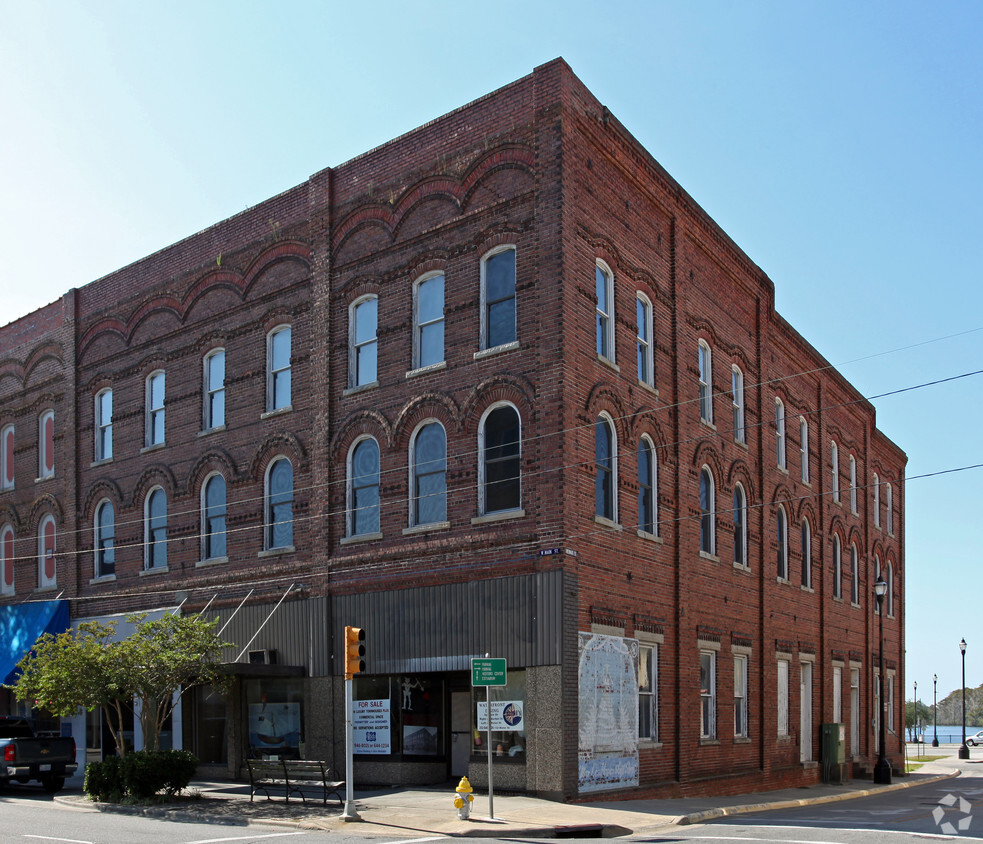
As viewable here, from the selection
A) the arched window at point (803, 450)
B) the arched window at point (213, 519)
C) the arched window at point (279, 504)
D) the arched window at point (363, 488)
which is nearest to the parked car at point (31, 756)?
the arched window at point (213, 519)

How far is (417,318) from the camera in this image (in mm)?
22719

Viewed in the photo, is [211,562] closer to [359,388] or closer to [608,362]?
[359,388]

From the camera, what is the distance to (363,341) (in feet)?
77.8

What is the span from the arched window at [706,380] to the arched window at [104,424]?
15536mm

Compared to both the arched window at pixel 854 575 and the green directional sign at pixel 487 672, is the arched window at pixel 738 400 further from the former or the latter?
the green directional sign at pixel 487 672

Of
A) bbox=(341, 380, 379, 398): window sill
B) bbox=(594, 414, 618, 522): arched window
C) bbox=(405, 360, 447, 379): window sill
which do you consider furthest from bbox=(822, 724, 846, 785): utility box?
bbox=(341, 380, 379, 398): window sill

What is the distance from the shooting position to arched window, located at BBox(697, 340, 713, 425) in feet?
86.8

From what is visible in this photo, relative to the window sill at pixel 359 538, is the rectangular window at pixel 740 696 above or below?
below

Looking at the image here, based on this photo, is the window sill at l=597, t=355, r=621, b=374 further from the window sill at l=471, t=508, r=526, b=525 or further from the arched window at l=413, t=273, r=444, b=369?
the window sill at l=471, t=508, r=526, b=525

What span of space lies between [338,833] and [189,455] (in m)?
13.5

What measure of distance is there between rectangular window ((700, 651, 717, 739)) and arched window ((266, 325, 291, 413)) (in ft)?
36.5

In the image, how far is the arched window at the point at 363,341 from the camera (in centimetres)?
2350

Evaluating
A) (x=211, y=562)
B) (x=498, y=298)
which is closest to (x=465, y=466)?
(x=498, y=298)

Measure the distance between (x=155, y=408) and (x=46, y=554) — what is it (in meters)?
6.31
